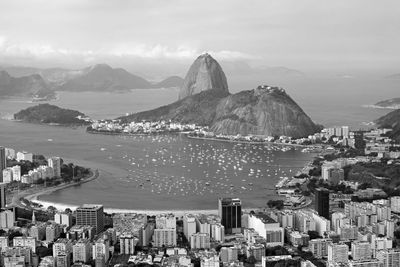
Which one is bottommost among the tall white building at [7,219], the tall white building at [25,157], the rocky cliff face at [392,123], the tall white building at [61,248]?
the tall white building at [61,248]

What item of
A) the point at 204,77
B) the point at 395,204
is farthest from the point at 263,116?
the point at 395,204

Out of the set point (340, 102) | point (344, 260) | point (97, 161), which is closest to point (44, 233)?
point (344, 260)

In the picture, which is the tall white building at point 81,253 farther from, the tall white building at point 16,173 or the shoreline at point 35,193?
the tall white building at point 16,173

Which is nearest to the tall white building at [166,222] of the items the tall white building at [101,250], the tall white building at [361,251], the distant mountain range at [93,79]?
the tall white building at [101,250]

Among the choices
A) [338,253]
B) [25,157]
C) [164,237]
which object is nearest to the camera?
[338,253]

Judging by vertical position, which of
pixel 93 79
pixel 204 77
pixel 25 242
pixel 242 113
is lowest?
pixel 25 242

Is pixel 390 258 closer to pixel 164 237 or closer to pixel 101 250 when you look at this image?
pixel 164 237

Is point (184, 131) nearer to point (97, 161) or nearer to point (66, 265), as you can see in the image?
A: point (97, 161)
